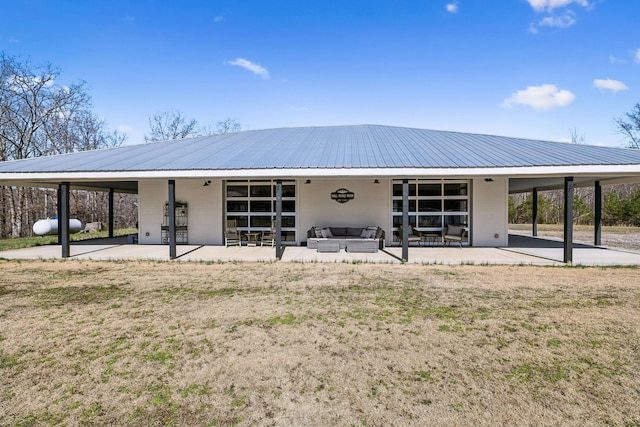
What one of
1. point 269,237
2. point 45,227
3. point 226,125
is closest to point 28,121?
point 45,227

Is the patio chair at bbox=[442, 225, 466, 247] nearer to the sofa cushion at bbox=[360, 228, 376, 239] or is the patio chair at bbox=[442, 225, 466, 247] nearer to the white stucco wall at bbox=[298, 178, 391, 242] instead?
the white stucco wall at bbox=[298, 178, 391, 242]

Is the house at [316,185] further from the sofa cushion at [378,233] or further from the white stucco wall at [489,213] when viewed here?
the sofa cushion at [378,233]

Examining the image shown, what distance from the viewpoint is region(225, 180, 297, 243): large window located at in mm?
13516

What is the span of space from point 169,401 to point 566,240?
11.1m

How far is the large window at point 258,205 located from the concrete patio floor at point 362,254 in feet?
3.88

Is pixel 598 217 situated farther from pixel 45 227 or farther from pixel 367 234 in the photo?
pixel 45 227

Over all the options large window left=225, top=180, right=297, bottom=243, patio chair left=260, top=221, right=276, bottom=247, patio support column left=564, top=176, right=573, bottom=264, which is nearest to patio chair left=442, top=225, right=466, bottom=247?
patio support column left=564, top=176, right=573, bottom=264

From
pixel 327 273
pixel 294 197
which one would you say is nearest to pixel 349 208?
pixel 294 197

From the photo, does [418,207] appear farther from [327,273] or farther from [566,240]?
[327,273]

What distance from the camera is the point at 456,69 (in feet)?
49.7

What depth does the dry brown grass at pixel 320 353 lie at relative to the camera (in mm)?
2779

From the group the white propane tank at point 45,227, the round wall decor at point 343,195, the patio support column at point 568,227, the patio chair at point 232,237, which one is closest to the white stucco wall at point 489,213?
the patio support column at point 568,227

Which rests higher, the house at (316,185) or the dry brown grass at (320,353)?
the house at (316,185)

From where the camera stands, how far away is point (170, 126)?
36875 millimetres
